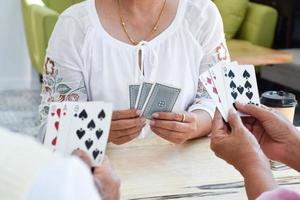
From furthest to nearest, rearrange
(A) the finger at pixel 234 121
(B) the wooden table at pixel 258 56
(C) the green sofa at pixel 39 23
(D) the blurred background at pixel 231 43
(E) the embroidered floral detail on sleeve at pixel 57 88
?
(D) the blurred background at pixel 231 43 < (B) the wooden table at pixel 258 56 < (C) the green sofa at pixel 39 23 < (E) the embroidered floral detail on sleeve at pixel 57 88 < (A) the finger at pixel 234 121

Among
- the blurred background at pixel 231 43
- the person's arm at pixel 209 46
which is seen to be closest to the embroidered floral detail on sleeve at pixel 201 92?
the person's arm at pixel 209 46

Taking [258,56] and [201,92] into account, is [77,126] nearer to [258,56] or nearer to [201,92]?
[201,92]

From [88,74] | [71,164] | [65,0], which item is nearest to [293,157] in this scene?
[88,74]

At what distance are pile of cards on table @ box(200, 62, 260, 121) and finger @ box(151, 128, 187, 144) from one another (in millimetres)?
226

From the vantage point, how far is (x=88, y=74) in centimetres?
175

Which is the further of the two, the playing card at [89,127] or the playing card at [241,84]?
the playing card at [241,84]

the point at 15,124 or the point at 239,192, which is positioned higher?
the point at 239,192

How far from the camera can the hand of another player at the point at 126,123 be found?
59.9 inches

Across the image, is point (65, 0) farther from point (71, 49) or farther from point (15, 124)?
point (71, 49)

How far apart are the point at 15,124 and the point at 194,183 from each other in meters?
2.74

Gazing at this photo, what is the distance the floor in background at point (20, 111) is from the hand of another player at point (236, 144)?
98.1 inches

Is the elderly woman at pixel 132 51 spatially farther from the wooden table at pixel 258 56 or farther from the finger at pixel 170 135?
the wooden table at pixel 258 56

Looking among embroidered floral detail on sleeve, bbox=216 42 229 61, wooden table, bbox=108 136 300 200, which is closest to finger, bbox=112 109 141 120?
wooden table, bbox=108 136 300 200

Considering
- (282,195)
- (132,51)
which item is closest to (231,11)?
(132,51)
